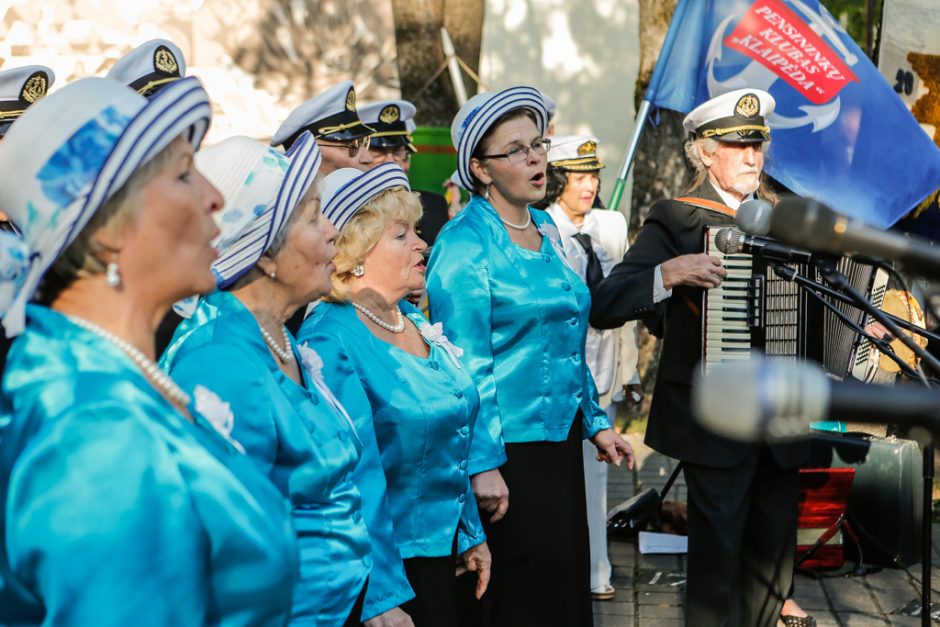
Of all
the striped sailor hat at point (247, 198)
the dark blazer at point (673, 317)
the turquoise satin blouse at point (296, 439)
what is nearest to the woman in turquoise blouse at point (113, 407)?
the turquoise satin blouse at point (296, 439)

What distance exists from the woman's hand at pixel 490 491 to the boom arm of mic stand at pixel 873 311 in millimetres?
1635

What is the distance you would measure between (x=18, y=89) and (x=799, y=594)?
14.9ft

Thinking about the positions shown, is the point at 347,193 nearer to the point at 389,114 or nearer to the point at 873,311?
the point at 873,311

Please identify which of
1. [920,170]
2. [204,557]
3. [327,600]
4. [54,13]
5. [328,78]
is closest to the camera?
[204,557]

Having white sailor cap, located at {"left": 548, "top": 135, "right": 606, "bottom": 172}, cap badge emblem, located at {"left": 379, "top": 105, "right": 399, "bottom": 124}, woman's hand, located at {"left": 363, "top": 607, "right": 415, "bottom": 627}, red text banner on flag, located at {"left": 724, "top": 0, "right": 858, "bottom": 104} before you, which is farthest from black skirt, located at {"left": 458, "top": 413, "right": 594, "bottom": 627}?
red text banner on flag, located at {"left": 724, "top": 0, "right": 858, "bottom": 104}

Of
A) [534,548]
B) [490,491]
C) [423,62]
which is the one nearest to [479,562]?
[490,491]

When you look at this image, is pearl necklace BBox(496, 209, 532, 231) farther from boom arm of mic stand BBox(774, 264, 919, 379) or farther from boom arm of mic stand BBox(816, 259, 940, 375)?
boom arm of mic stand BBox(816, 259, 940, 375)

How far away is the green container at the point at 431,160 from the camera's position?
29.5 feet

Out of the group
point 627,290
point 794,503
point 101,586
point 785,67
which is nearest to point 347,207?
point 627,290

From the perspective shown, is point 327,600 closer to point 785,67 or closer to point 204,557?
point 204,557

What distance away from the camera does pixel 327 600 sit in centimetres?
264

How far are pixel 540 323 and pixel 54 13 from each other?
33.2 ft

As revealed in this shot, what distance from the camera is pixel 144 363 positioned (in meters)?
1.88

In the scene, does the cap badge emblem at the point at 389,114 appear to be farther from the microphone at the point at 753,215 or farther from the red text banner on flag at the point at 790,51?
the microphone at the point at 753,215
